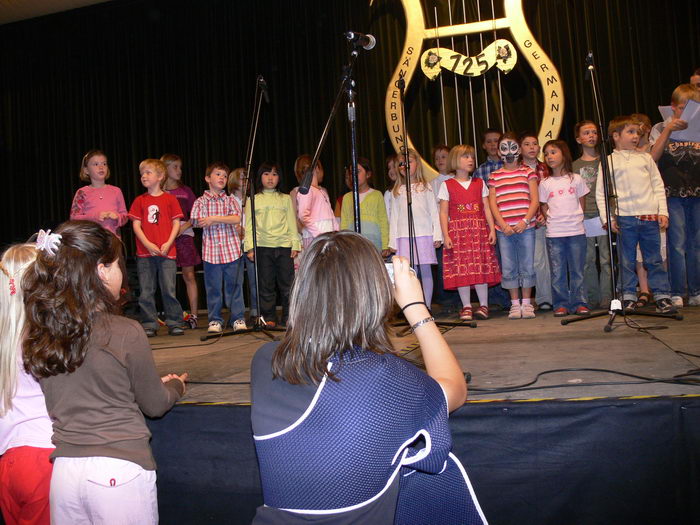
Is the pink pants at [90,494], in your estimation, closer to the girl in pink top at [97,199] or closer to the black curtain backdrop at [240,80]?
the girl in pink top at [97,199]

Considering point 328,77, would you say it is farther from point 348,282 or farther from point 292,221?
point 348,282

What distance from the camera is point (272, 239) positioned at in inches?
189

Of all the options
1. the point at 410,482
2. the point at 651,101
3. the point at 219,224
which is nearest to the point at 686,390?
the point at 410,482

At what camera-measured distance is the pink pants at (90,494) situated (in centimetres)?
148

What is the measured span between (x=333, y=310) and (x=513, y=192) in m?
3.73

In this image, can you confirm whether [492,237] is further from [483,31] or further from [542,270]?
[483,31]

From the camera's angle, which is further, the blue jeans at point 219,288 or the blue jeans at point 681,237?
the blue jeans at point 219,288

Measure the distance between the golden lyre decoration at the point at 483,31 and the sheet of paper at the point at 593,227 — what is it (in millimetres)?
1282

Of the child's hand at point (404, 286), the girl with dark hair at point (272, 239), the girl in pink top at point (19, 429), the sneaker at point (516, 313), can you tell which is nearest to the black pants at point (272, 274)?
the girl with dark hair at point (272, 239)

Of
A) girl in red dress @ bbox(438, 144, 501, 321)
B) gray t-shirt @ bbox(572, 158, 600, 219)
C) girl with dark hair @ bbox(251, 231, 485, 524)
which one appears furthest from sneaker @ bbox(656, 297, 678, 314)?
girl with dark hair @ bbox(251, 231, 485, 524)

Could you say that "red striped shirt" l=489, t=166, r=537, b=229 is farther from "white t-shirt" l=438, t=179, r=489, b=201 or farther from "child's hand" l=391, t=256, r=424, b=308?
"child's hand" l=391, t=256, r=424, b=308

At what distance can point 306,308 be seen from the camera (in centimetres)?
119

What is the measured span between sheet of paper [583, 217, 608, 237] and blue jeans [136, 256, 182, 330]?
327 centimetres

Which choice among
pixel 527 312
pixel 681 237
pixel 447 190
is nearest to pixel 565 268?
pixel 527 312
